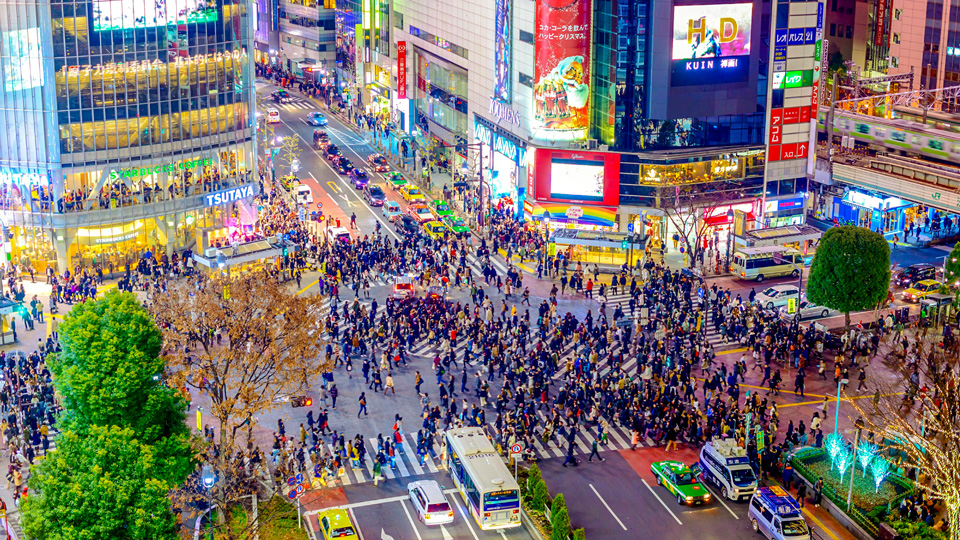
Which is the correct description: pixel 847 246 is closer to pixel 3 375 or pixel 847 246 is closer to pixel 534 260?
pixel 534 260

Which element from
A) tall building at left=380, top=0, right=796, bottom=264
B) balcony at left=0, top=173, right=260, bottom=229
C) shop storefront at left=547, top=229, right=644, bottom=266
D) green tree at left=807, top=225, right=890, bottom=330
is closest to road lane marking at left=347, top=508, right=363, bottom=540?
green tree at left=807, top=225, right=890, bottom=330

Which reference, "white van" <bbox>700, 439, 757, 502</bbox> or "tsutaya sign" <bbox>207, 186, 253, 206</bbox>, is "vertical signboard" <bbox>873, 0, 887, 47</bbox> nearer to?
"tsutaya sign" <bbox>207, 186, 253, 206</bbox>

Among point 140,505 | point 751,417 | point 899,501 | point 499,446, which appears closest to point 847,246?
point 751,417

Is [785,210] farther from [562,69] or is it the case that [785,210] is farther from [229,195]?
[229,195]

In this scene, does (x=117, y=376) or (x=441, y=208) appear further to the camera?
(x=441, y=208)

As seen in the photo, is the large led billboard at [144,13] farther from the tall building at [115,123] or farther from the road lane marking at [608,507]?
the road lane marking at [608,507]

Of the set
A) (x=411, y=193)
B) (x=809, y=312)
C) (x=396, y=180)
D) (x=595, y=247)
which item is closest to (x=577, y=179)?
(x=595, y=247)
